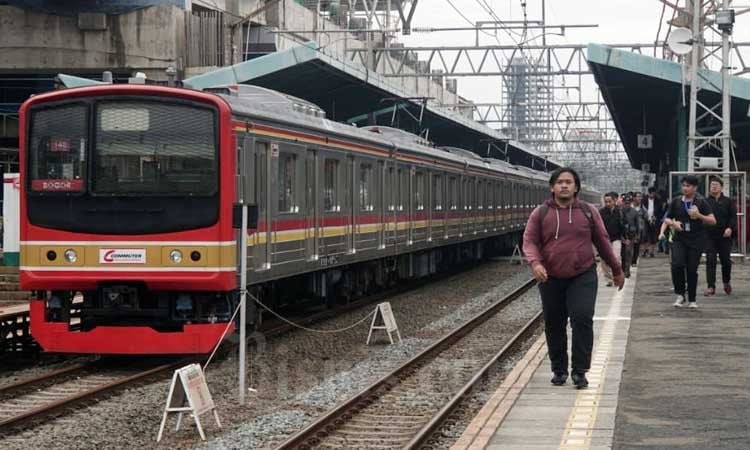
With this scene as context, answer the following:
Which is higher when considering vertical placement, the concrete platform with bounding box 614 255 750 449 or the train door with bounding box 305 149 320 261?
the train door with bounding box 305 149 320 261

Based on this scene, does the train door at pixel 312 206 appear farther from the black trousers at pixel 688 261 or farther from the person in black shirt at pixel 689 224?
the black trousers at pixel 688 261

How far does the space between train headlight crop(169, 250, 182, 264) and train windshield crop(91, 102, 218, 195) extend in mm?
541

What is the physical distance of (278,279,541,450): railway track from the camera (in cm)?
888

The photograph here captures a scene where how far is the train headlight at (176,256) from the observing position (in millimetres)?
12203

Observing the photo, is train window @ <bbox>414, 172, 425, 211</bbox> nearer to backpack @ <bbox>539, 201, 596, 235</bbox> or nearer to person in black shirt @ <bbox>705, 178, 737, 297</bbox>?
person in black shirt @ <bbox>705, 178, 737, 297</bbox>

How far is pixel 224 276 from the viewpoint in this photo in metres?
12.2

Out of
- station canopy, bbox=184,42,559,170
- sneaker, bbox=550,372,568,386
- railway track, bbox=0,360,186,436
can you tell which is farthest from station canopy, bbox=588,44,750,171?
sneaker, bbox=550,372,568,386

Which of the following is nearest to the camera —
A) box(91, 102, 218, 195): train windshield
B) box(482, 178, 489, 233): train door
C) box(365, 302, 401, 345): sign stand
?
box(91, 102, 218, 195): train windshield

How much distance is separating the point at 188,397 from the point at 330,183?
7.94 m

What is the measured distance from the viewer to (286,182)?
579 inches

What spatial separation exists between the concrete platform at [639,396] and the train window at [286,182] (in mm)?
3316

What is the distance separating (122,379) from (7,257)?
1006 cm

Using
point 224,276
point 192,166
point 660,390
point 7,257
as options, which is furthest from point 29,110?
point 7,257

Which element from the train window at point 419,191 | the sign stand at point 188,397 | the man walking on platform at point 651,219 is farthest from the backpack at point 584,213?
the man walking on platform at point 651,219
